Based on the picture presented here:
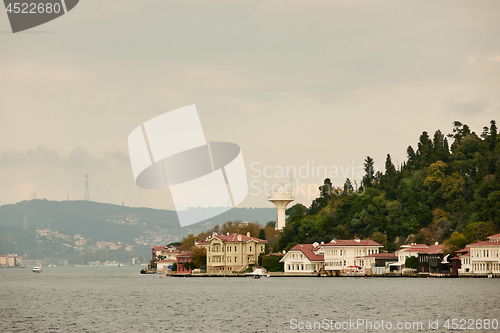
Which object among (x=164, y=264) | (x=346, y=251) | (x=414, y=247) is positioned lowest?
(x=164, y=264)

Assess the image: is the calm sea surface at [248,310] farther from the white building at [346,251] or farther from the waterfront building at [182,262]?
the waterfront building at [182,262]

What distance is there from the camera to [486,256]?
89250 mm

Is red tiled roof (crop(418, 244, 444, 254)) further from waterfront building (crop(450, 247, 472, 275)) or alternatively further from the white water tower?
the white water tower

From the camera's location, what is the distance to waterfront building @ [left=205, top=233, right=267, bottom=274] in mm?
125188

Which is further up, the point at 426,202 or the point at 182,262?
the point at 426,202

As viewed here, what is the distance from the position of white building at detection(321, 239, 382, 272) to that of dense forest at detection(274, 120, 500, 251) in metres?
4.13

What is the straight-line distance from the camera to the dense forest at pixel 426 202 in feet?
341

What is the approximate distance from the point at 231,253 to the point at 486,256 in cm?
4983

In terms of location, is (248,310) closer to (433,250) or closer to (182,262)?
(433,250)

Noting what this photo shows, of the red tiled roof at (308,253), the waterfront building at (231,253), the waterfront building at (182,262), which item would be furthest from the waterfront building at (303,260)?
the waterfront building at (182,262)

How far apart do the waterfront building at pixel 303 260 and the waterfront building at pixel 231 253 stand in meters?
12.7

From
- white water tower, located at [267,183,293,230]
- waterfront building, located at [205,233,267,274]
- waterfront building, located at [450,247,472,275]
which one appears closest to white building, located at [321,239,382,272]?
waterfront building, located at [450,247,472,275]

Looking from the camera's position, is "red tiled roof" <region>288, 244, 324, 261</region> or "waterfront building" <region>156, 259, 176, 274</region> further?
"waterfront building" <region>156, 259, 176, 274</region>

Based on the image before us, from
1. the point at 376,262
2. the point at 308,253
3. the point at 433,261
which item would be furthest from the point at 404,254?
the point at 308,253
